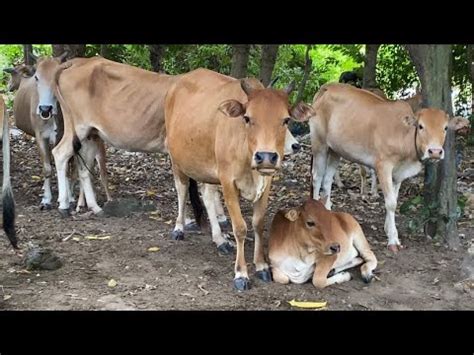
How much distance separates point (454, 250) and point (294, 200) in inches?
97.5

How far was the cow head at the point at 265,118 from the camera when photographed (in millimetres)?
5031

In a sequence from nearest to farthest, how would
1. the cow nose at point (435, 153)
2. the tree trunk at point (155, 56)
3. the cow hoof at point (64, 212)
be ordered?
the cow nose at point (435, 153), the cow hoof at point (64, 212), the tree trunk at point (155, 56)

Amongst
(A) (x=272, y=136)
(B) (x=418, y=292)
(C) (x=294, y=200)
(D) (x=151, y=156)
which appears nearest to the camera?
(A) (x=272, y=136)

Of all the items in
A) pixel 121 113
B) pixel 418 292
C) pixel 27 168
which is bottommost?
pixel 418 292

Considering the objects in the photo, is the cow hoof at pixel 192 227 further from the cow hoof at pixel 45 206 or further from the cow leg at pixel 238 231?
the cow hoof at pixel 45 206

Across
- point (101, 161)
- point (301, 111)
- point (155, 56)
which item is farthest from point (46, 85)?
point (155, 56)

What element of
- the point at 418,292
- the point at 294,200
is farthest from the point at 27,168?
the point at 418,292

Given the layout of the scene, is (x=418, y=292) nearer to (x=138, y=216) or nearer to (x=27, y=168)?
(x=138, y=216)

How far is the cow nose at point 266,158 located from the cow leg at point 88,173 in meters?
3.27

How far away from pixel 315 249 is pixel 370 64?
5930mm

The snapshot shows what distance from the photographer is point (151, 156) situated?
37.1 feet

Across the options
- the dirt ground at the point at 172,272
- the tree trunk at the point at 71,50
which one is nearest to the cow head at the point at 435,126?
the dirt ground at the point at 172,272

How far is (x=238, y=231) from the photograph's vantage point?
5.70 meters

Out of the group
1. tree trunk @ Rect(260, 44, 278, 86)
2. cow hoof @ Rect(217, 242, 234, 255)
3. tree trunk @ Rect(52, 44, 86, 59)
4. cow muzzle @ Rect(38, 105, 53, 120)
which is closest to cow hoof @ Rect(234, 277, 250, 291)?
cow hoof @ Rect(217, 242, 234, 255)
